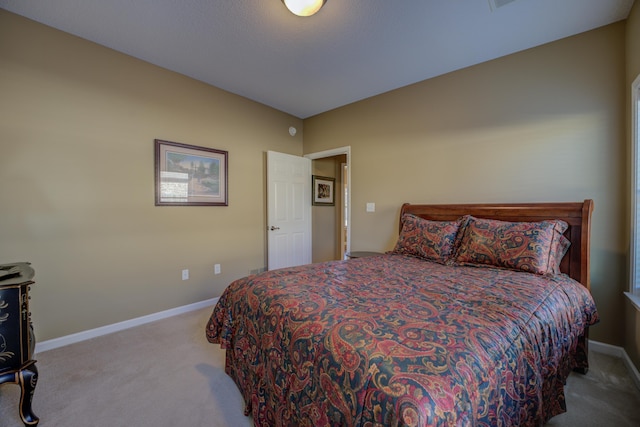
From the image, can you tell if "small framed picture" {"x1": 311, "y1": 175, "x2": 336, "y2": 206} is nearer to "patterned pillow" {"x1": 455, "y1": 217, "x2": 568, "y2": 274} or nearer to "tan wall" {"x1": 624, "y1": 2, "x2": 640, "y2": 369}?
"patterned pillow" {"x1": 455, "y1": 217, "x2": 568, "y2": 274}

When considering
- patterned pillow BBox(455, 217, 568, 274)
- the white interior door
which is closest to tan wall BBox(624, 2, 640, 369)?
patterned pillow BBox(455, 217, 568, 274)

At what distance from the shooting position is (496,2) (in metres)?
1.83

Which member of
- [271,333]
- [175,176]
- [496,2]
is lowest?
[271,333]

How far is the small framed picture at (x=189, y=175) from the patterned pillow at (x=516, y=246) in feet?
8.81

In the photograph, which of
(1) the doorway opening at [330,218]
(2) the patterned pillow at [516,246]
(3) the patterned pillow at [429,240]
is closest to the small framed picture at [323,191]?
(1) the doorway opening at [330,218]

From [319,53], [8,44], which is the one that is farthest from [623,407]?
[8,44]

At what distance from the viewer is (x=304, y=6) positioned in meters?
1.81

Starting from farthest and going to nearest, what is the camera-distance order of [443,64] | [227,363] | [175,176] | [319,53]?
[175,176] → [443,64] → [319,53] → [227,363]

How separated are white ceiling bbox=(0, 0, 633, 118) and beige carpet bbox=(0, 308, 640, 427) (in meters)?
2.59

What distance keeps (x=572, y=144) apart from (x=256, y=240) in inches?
135

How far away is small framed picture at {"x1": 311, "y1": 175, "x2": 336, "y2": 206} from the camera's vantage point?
4.39m

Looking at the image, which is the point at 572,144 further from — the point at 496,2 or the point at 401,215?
the point at 401,215

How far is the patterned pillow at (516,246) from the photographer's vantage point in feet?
6.13

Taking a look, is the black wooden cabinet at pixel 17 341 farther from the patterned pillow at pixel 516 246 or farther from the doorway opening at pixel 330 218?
the doorway opening at pixel 330 218
